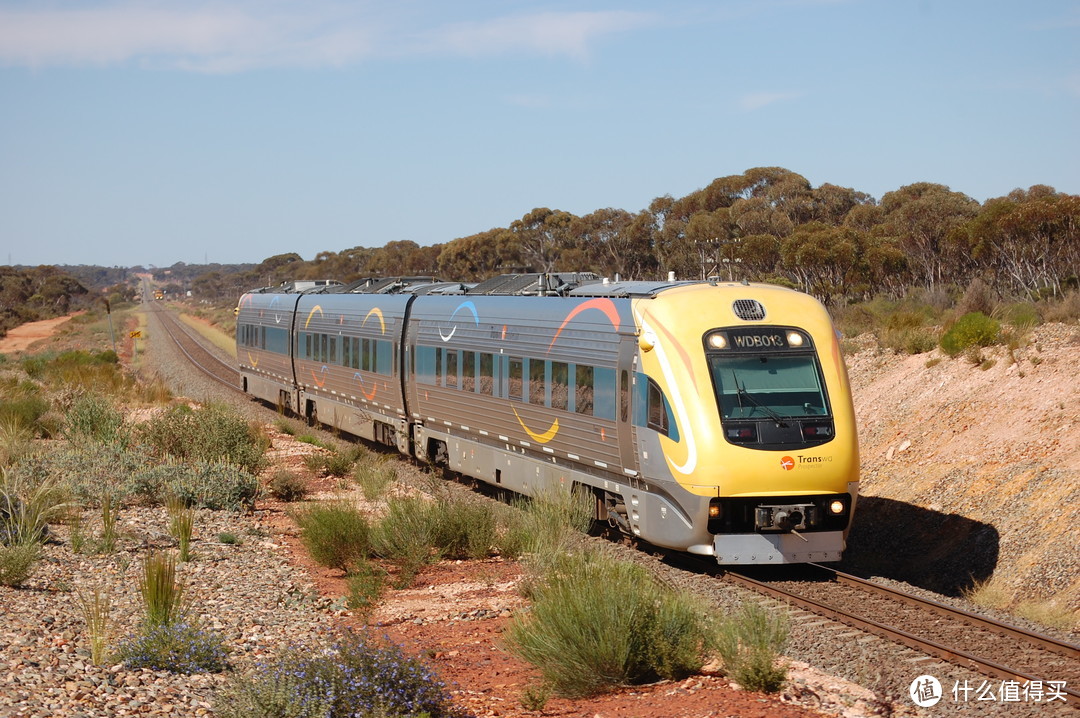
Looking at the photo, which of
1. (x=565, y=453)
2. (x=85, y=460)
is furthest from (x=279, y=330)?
(x=565, y=453)

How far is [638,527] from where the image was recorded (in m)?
13.0

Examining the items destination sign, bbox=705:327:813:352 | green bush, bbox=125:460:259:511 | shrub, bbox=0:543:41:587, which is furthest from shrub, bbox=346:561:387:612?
destination sign, bbox=705:327:813:352

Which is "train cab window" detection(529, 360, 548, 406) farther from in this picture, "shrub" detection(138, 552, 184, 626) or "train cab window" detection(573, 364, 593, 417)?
"shrub" detection(138, 552, 184, 626)

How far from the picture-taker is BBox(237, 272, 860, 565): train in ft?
38.3

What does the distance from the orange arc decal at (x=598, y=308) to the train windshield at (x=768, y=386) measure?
188cm

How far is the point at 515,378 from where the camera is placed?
16.4 m

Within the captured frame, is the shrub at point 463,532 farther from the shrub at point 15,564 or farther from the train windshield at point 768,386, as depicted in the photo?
the shrub at point 15,564

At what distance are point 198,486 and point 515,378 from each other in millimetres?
4965

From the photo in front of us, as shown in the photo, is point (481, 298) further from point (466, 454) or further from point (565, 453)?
point (565, 453)

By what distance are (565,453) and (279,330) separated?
17850 mm

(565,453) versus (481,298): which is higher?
(481,298)

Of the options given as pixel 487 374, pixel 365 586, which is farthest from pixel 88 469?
pixel 365 586

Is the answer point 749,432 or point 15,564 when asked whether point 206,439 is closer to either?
point 15,564

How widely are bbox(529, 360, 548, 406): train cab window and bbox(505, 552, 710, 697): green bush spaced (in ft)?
20.8
